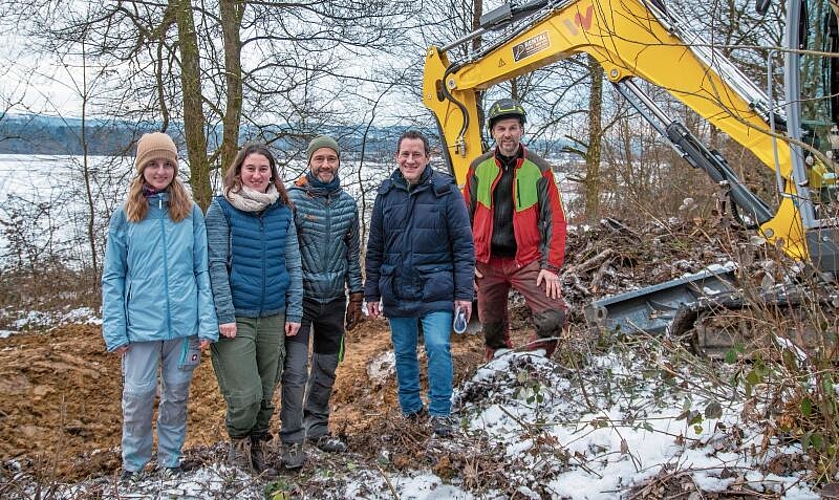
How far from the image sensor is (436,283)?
153 inches

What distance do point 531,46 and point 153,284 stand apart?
13.6 feet

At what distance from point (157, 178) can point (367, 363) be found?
331cm

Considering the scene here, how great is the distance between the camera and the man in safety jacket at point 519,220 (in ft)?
14.4

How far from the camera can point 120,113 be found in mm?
9562

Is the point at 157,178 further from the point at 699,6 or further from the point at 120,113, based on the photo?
the point at 699,6

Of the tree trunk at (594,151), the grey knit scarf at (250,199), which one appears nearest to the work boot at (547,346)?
the grey knit scarf at (250,199)

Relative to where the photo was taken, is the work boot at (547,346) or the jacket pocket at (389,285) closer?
the jacket pocket at (389,285)

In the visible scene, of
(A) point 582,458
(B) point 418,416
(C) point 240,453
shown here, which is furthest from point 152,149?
(A) point 582,458

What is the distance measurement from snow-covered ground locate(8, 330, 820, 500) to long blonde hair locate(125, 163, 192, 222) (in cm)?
137

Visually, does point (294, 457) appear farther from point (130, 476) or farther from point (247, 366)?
point (130, 476)

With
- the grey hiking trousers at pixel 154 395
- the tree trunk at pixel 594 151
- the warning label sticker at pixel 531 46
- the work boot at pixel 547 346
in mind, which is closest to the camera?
the grey hiking trousers at pixel 154 395

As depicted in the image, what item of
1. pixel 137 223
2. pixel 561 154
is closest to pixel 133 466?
pixel 137 223

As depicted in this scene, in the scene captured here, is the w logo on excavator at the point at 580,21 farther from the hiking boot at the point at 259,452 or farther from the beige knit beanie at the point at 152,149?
the hiking boot at the point at 259,452

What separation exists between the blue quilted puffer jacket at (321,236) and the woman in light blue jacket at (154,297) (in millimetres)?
582
